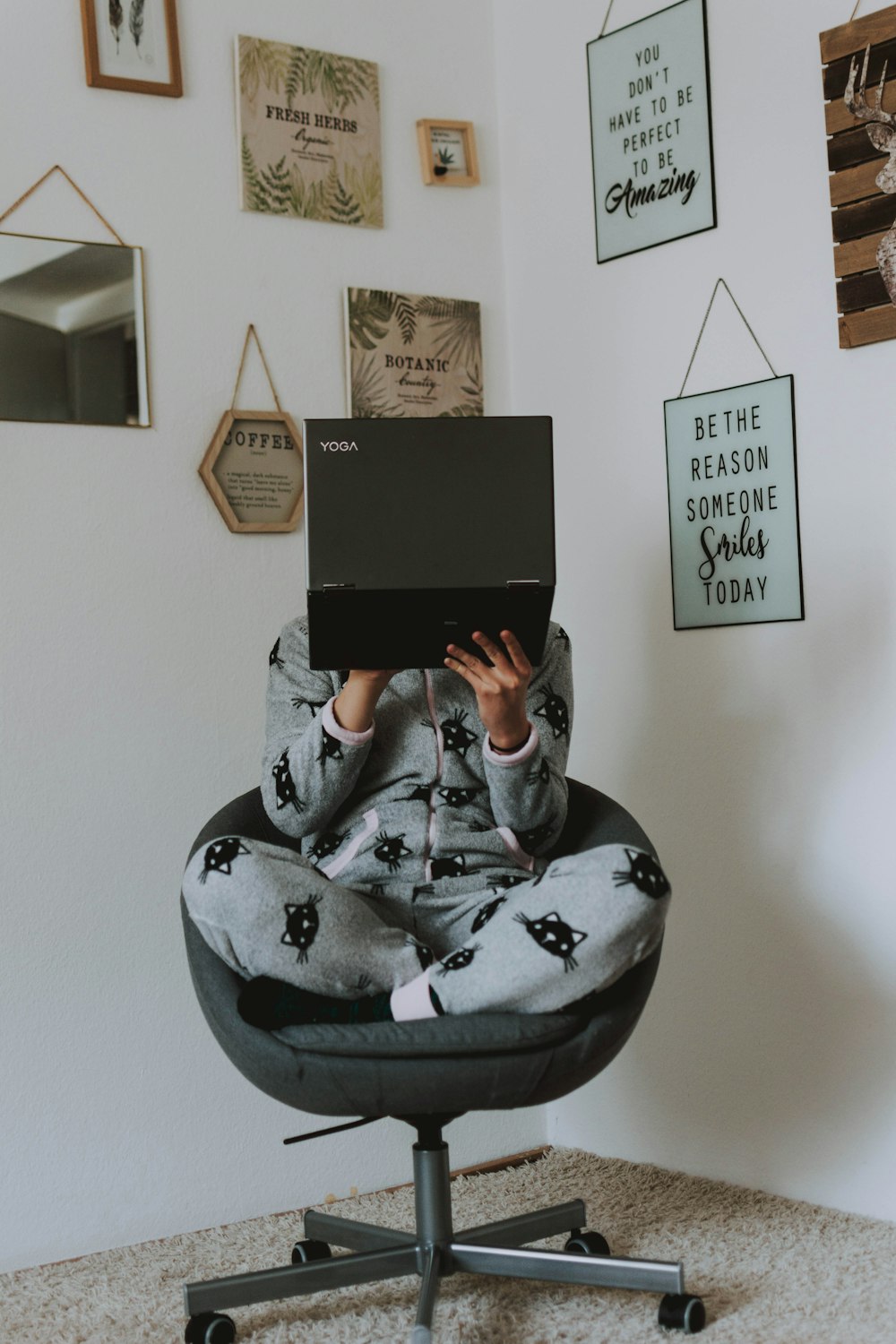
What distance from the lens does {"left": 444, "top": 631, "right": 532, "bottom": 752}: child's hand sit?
1.50m

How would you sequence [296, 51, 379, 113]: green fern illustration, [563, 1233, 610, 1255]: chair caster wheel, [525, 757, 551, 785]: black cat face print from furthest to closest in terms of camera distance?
1. [296, 51, 379, 113]: green fern illustration
2. [563, 1233, 610, 1255]: chair caster wheel
3. [525, 757, 551, 785]: black cat face print

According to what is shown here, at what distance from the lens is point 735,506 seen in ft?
6.45

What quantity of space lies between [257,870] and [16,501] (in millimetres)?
759

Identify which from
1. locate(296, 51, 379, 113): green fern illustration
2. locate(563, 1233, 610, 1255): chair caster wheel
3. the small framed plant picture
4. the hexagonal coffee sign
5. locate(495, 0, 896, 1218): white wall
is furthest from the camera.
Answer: the small framed plant picture

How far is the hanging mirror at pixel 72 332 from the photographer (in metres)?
1.88

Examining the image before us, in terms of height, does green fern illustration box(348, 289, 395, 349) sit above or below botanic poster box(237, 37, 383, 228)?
below

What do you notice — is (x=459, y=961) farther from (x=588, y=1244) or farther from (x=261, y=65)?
(x=261, y=65)

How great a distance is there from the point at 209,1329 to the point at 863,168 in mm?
1585

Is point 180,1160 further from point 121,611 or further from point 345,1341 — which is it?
point 121,611

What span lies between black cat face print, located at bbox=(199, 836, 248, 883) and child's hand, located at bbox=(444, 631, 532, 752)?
302 mm

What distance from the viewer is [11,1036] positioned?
1.83m

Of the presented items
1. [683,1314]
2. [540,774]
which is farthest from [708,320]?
[683,1314]

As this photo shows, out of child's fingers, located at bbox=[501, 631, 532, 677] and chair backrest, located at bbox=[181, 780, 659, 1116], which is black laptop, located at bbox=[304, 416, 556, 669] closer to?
child's fingers, located at bbox=[501, 631, 532, 677]

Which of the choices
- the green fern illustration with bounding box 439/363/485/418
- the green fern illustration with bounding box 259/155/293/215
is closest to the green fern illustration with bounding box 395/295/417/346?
the green fern illustration with bounding box 439/363/485/418
